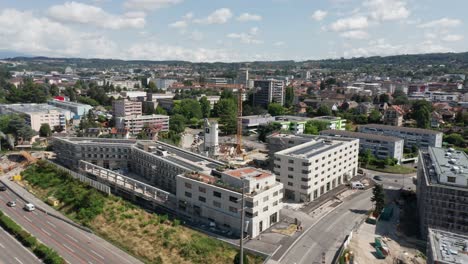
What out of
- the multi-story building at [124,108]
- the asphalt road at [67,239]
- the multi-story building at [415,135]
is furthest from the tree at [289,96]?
the asphalt road at [67,239]

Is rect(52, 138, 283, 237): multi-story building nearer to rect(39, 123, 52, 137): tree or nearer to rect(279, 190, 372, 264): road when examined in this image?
rect(279, 190, 372, 264): road

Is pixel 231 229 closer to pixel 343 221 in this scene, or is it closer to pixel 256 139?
pixel 343 221

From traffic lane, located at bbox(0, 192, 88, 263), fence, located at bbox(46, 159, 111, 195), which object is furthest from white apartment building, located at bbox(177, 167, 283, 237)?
traffic lane, located at bbox(0, 192, 88, 263)

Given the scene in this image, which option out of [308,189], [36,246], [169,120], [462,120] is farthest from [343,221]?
[462,120]

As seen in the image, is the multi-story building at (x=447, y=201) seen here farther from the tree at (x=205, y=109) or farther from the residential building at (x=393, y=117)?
the tree at (x=205, y=109)

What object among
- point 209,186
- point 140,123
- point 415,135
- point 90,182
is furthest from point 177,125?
point 415,135

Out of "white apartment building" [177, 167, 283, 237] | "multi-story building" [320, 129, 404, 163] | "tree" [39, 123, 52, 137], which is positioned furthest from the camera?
"tree" [39, 123, 52, 137]
